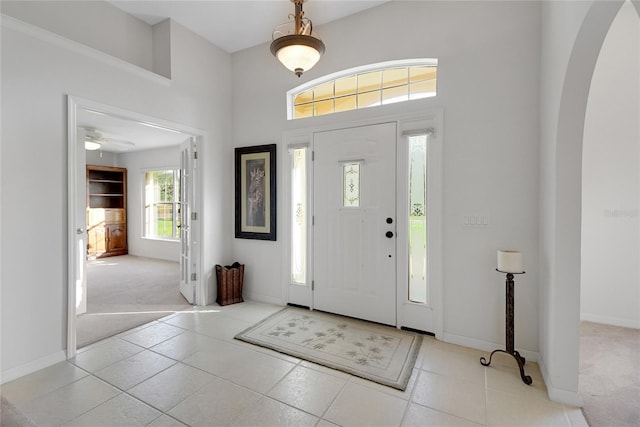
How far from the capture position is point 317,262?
12.0 feet

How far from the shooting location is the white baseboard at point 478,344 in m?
2.57

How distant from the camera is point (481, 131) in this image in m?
2.74

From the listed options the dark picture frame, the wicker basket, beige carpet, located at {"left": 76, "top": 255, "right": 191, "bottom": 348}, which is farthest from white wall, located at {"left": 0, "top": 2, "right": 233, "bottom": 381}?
the wicker basket

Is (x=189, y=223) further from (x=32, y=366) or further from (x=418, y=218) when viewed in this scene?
(x=418, y=218)

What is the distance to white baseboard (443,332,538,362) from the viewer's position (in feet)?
8.44

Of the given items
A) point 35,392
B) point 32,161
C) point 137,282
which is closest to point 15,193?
point 32,161

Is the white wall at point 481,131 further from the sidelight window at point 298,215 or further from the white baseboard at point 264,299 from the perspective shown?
the white baseboard at point 264,299

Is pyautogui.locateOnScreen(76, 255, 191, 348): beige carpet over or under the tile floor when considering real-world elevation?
over

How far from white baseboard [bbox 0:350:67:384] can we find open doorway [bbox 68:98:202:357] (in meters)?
0.07

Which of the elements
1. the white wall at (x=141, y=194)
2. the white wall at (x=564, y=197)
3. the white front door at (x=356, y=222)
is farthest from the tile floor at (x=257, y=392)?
the white wall at (x=141, y=194)

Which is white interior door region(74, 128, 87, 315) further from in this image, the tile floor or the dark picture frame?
the dark picture frame

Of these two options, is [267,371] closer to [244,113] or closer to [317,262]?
[317,262]

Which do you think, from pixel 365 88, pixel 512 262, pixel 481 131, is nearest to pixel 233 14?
pixel 365 88

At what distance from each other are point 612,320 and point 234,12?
211 inches
